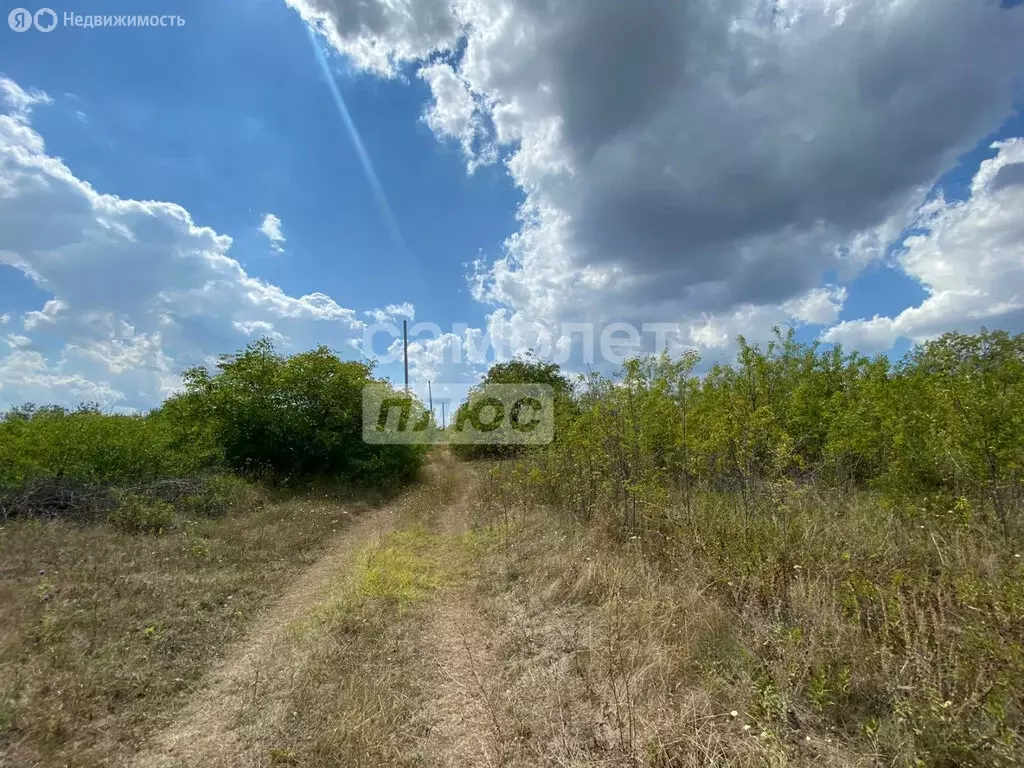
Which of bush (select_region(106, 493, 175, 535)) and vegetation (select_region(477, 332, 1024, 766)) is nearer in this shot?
vegetation (select_region(477, 332, 1024, 766))

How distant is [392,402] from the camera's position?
1518 centimetres

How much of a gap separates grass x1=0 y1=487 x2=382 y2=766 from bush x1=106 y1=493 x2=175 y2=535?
0.07 ft

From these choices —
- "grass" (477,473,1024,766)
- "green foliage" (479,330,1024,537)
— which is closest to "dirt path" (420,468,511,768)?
"grass" (477,473,1024,766)

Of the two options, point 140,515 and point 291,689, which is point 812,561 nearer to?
point 291,689

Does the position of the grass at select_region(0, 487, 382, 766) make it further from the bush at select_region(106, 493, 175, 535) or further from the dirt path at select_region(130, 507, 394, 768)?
the dirt path at select_region(130, 507, 394, 768)

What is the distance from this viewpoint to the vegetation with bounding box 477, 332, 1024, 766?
7.89ft

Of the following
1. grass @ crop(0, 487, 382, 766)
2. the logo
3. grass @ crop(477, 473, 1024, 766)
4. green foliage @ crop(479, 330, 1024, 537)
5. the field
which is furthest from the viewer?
the logo

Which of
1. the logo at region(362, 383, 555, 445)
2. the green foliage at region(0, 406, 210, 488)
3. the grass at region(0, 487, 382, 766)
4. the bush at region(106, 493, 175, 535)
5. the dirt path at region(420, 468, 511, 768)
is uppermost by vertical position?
the logo at region(362, 383, 555, 445)

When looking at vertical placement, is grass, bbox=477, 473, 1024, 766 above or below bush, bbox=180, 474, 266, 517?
below

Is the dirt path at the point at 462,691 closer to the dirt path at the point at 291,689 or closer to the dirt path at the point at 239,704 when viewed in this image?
the dirt path at the point at 291,689

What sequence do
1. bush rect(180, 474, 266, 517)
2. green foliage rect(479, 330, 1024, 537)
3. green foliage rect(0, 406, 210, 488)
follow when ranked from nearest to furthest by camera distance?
1. green foliage rect(479, 330, 1024, 537)
2. green foliage rect(0, 406, 210, 488)
3. bush rect(180, 474, 266, 517)

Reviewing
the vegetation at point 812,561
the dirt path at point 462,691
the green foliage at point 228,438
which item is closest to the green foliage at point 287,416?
the green foliage at point 228,438

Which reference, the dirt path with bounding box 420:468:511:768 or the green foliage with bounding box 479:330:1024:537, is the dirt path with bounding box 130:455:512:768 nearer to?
the dirt path with bounding box 420:468:511:768

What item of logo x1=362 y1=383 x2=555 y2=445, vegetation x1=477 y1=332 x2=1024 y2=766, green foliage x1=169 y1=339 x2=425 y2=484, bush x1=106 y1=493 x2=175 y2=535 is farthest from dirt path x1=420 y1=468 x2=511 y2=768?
green foliage x1=169 y1=339 x2=425 y2=484
